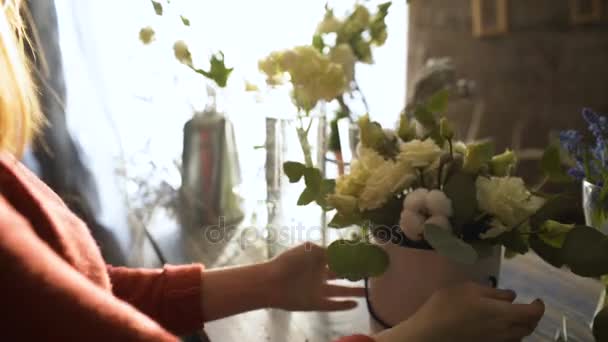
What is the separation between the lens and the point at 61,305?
1.26ft

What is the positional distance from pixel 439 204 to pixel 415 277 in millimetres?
95

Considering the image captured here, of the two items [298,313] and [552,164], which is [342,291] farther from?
[552,164]

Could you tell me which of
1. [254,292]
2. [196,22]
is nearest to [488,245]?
[254,292]

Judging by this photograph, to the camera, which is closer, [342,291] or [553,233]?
[553,233]

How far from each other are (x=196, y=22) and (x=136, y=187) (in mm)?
336

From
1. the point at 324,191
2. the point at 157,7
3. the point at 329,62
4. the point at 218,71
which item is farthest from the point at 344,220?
the point at 157,7

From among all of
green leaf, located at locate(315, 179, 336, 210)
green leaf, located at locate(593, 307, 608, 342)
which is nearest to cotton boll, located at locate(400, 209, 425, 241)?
green leaf, located at locate(315, 179, 336, 210)

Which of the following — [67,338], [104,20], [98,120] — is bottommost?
[67,338]

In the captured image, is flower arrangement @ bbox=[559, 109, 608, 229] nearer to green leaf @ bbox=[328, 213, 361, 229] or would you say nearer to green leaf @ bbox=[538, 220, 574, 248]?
green leaf @ bbox=[538, 220, 574, 248]

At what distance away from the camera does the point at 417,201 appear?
0.53 meters

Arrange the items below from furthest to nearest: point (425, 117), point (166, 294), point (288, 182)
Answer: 1. point (288, 182)
2. point (166, 294)
3. point (425, 117)

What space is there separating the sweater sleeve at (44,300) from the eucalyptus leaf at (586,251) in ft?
1.35

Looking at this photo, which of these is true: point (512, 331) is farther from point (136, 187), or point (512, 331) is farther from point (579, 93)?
point (579, 93)

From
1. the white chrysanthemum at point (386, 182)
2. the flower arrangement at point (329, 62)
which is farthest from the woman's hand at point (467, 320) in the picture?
the flower arrangement at point (329, 62)
